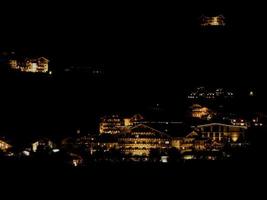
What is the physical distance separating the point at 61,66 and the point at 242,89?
29.2 ft

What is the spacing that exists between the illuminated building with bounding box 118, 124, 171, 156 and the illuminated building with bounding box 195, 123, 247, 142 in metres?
1.60

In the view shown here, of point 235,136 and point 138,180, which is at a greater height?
point 235,136

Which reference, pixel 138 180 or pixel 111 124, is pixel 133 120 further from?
pixel 138 180

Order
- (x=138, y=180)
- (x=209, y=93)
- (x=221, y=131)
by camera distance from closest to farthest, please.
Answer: (x=138, y=180) → (x=221, y=131) → (x=209, y=93)

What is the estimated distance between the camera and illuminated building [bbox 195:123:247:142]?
58.7ft

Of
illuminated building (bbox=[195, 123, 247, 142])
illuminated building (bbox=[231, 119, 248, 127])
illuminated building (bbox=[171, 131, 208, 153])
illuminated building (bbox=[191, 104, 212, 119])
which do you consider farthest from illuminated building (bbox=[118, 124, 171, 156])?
illuminated building (bbox=[191, 104, 212, 119])

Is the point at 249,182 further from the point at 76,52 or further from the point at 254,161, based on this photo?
the point at 76,52

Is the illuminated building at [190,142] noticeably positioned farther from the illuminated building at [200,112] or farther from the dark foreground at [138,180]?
the illuminated building at [200,112]

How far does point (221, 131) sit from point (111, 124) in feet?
14.2

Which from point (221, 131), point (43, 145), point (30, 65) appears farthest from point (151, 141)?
point (30, 65)

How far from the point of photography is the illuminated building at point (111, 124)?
19.0 meters

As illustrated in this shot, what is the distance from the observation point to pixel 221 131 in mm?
18172

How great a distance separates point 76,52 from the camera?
25469 mm

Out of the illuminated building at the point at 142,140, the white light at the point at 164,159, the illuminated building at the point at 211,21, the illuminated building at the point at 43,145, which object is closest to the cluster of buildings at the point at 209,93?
the illuminated building at the point at 142,140
